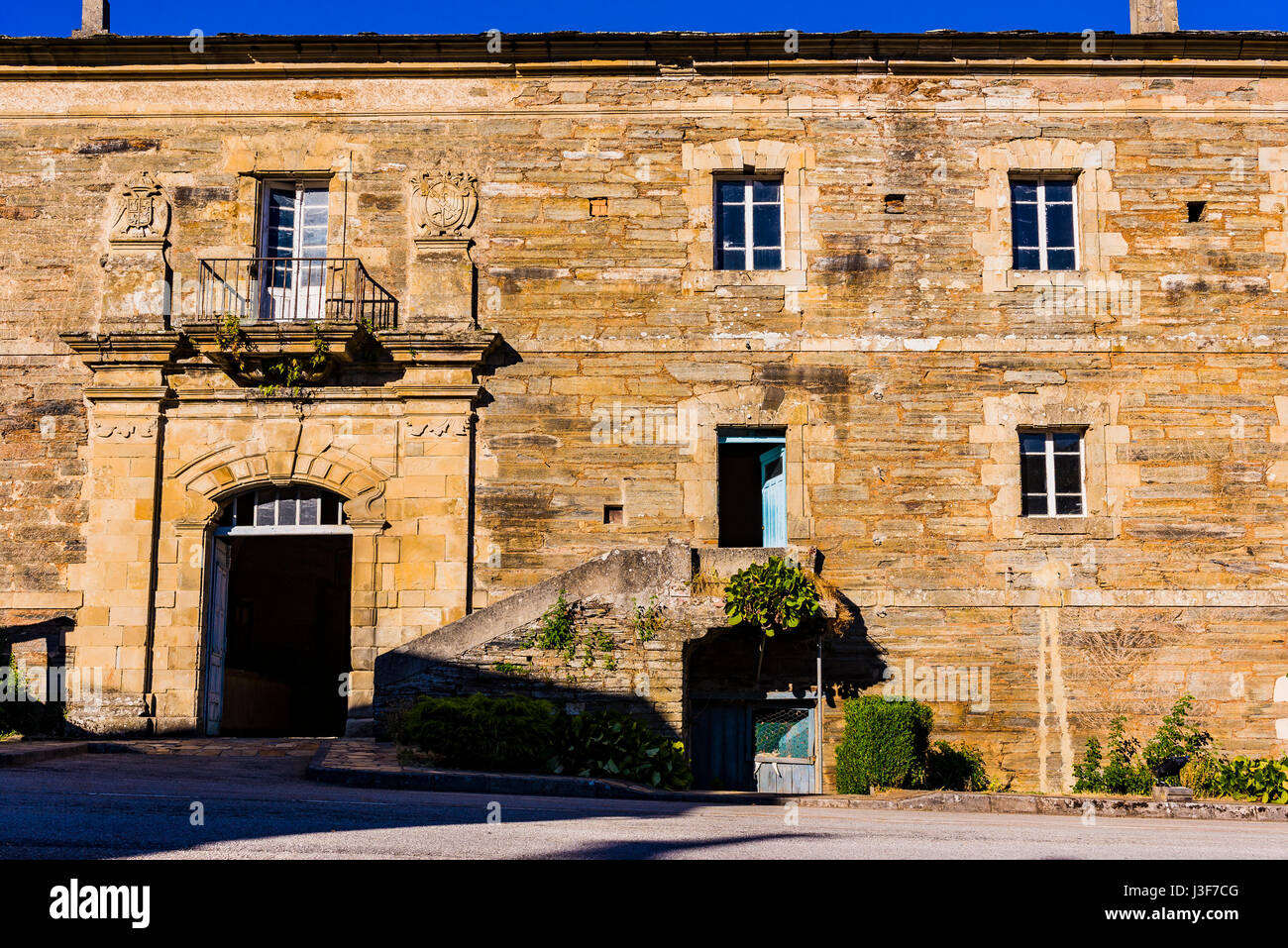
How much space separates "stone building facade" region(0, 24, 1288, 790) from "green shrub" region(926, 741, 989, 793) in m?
0.25

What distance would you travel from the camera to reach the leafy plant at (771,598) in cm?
1217

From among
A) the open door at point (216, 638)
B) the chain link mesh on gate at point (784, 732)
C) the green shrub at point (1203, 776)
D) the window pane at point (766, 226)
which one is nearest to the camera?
the green shrub at point (1203, 776)

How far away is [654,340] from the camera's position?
13.8 metres

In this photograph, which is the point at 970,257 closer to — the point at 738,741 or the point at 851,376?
the point at 851,376

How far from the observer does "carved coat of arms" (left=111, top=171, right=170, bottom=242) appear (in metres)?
13.9

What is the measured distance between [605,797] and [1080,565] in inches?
245

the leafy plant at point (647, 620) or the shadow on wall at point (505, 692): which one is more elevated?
the leafy plant at point (647, 620)

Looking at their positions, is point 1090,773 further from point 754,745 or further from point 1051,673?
point 754,745

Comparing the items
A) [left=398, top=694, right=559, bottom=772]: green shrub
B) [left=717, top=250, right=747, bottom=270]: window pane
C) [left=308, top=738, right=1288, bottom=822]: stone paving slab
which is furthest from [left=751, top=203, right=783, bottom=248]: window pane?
[left=308, top=738, right=1288, bottom=822]: stone paving slab

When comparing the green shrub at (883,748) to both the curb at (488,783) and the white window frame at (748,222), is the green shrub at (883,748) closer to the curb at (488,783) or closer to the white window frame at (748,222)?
the curb at (488,783)

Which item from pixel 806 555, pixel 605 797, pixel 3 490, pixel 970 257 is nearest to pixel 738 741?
pixel 806 555

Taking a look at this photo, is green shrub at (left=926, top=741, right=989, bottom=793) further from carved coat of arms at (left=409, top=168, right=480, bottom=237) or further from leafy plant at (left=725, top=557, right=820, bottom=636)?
carved coat of arms at (left=409, top=168, right=480, bottom=237)

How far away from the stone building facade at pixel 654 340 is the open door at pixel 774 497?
17 centimetres

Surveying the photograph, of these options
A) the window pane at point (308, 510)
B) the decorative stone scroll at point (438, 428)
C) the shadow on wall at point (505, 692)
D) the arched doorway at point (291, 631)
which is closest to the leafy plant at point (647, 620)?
the shadow on wall at point (505, 692)
